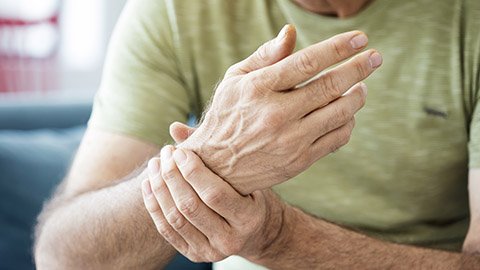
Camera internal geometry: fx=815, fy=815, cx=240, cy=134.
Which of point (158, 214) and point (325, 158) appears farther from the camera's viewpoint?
point (325, 158)

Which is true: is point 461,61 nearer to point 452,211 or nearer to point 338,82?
point 452,211

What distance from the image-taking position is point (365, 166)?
4.17ft

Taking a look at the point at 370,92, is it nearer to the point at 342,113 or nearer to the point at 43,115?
the point at 342,113

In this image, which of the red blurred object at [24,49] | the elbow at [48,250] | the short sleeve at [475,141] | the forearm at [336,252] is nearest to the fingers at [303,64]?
the forearm at [336,252]

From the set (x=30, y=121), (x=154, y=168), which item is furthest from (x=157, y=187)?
(x=30, y=121)

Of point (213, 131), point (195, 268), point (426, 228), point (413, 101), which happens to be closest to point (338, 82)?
point (213, 131)

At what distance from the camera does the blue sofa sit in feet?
5.68

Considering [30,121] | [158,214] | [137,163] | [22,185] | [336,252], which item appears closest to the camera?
[158,214]

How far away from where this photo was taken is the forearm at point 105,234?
113cm

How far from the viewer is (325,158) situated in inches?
50.3

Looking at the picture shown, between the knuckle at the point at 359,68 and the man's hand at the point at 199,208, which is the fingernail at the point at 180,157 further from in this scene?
the knuckle at the point at 359,68

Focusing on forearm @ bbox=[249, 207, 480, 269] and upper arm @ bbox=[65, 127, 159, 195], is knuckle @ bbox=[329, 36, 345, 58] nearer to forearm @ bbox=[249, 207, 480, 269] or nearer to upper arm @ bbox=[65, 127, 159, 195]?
forearm @ bbox=[249, 207, 480, 269]

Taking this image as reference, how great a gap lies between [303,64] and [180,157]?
18 cm

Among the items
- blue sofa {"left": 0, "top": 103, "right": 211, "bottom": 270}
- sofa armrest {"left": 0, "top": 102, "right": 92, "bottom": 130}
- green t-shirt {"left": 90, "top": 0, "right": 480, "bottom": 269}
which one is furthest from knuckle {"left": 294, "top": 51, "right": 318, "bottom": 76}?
sofa armrest {"left": 0, "top": 102, "right": 92, "bottom": 130}
